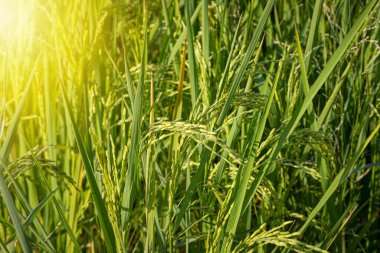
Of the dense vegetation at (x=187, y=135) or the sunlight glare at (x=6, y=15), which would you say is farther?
A: the sunlight glare at (x=6, y=15)

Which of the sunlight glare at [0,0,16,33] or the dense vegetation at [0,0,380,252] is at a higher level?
the sunlight glare at [0,0,16,33]

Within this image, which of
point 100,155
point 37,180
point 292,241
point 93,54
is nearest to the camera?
point 292,241

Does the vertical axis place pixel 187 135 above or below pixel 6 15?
below

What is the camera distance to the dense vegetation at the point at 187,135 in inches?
48.5

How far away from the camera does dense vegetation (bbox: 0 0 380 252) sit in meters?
1.23

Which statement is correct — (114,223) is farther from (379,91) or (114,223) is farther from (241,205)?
(379,91)

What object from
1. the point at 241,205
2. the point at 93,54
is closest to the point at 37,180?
→ the point at 93,54

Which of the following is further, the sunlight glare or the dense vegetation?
the sunlight glare

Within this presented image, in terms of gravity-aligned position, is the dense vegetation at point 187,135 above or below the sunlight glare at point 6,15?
below

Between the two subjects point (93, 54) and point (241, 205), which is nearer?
point (241, 205)

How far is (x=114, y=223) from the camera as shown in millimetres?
1165

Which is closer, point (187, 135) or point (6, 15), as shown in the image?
point (187, 135)

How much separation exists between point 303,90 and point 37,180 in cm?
80

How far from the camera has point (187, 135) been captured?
118 centimetres
